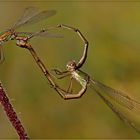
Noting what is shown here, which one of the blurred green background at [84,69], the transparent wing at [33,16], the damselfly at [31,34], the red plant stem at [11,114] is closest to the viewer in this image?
the red plant stem at [11,114]

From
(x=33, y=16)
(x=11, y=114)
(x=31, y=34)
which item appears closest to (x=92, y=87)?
(x=33, y=16)

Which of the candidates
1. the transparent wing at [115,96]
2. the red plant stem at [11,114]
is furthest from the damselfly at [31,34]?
the transparent wing at [115,96]

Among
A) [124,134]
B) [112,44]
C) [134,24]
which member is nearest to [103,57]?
[112,44]

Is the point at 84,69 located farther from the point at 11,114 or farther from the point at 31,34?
the point at 11,114

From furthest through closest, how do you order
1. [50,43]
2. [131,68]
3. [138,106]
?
1. [50,43]
2. [131,68]
3. [138,106]

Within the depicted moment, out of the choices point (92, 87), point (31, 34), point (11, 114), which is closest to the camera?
point (11, 114)

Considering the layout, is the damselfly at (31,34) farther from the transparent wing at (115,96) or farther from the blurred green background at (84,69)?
the blurred green background at (84,69)

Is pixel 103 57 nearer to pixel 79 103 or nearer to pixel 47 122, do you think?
pixel 79 103

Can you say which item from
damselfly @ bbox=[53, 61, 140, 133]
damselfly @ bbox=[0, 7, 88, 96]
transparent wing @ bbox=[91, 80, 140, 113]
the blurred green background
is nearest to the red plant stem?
damselfly @ bbox=[0, 7, 88, 96]
